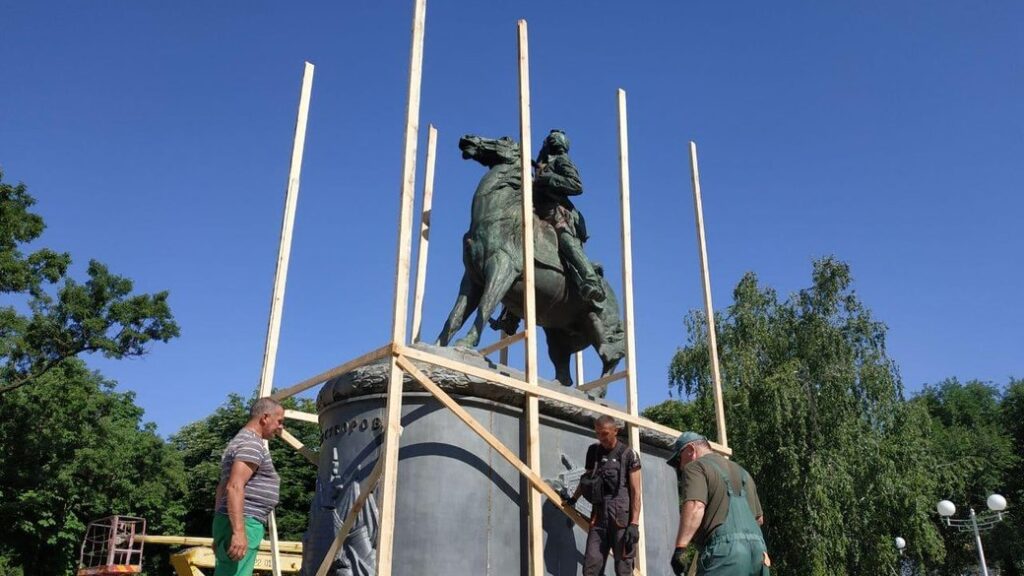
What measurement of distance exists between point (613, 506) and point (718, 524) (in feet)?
5.14

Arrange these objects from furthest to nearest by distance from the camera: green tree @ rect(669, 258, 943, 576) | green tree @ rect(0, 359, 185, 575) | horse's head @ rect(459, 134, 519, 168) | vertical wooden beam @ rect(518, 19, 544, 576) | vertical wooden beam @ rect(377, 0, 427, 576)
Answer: green tree @ rect(0, 359, 185, 575)
green tree @ rect(669, 258, 943, 576)
horse's head @ rect(459, 134, 519, 168)
vertical wooden beam @ rect(518, 19, 544, 576)
vertical wooden beam @ rect(377, 0, 427, 576)

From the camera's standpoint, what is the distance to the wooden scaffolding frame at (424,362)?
6.30 meters

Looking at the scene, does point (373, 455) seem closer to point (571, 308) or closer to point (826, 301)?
point (571, 308)

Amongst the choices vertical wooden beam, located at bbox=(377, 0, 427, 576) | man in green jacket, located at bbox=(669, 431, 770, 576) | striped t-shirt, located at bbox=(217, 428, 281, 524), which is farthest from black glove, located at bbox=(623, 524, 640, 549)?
striped t-shirt, located at bbox=(217, 428, 281, 524)

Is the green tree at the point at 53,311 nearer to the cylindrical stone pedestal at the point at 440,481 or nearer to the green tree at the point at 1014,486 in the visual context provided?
the cylindrical stone pedestal at the point at 440,481

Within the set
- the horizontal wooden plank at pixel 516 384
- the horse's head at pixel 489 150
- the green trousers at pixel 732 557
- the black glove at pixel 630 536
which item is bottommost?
the green trousers at pixel 732 557

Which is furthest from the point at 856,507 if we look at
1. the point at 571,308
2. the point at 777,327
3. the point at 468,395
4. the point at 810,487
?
the point at 468,395

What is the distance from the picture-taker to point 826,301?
84.1ft

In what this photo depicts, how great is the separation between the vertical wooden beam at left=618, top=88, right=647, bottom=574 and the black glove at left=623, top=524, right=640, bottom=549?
123 cm

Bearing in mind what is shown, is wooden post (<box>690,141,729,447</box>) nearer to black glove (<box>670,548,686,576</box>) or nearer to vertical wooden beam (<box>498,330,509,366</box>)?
vertical wooden beam (<box>498,330,509,366</box>)

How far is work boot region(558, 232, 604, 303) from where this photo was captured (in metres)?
9.25

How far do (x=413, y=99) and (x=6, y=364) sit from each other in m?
19.8

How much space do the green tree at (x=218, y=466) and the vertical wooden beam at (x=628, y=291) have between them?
74.9 feet

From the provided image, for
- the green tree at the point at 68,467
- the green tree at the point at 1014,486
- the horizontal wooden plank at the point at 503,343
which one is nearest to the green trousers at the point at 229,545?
the horizontal wooden plank at the point at 503,343
